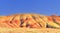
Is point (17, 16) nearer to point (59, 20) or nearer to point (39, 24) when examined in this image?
point (39, 24)

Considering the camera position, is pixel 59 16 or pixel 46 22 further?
pixel 59 16

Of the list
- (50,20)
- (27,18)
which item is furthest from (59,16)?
(27,18)

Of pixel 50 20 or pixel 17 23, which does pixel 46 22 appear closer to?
pixel 50 20

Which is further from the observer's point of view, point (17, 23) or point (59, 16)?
point (59, 16)

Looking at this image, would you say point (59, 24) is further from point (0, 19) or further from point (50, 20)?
point (0, 19)

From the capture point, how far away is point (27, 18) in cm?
6119

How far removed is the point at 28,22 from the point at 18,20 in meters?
4.69

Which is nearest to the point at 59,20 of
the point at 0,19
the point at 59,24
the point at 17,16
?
the point at 59,24

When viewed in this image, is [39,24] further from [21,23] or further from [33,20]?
[21,23]

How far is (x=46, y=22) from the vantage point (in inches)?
2404

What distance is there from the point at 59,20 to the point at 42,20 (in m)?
6.16

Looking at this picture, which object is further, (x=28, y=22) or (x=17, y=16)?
(x=17, y=16)

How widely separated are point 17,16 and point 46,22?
37.0ft

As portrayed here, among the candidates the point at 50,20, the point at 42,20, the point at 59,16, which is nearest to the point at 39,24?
the point at 42,20
